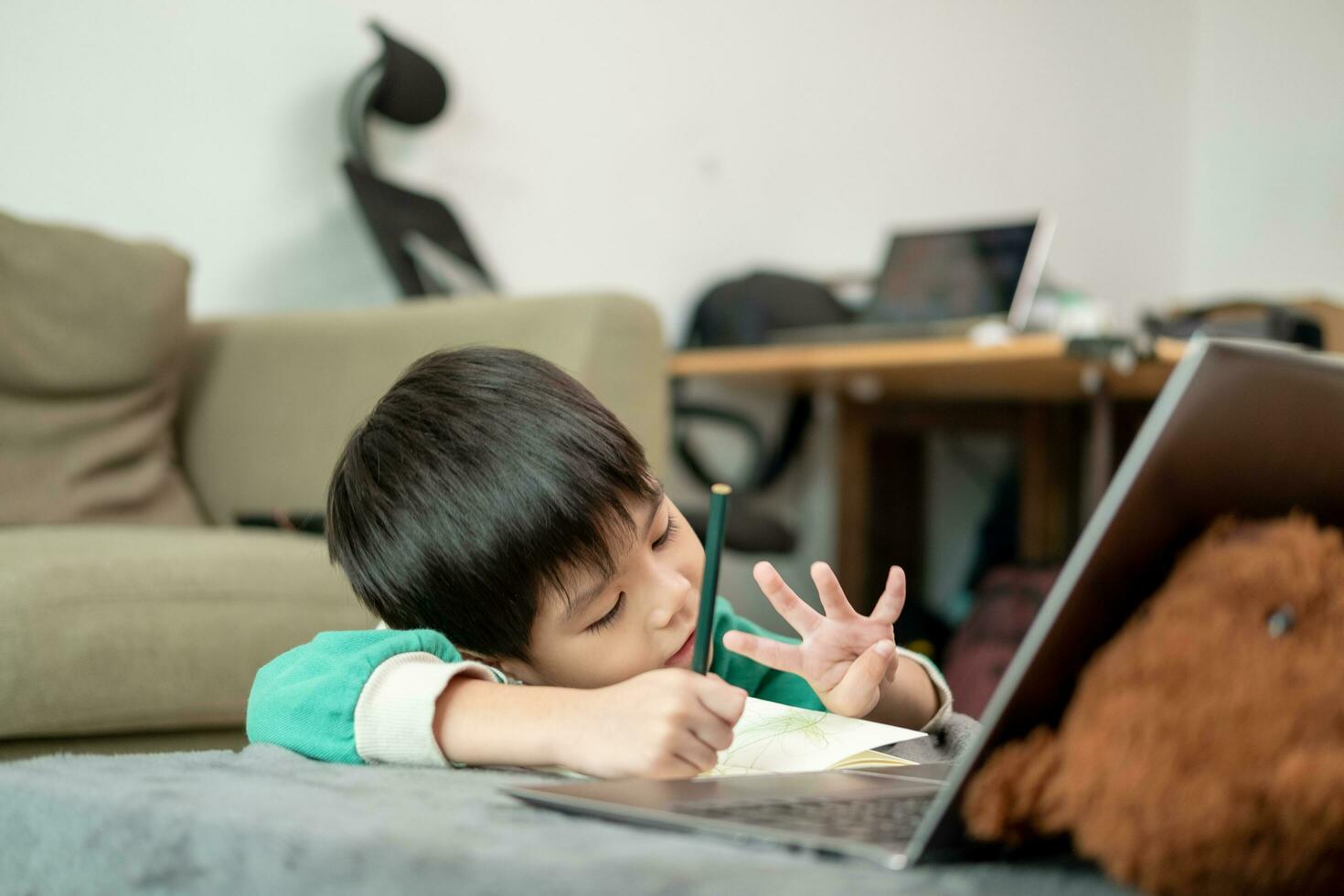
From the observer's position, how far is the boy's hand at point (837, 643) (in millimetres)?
694

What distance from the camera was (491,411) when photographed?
0.76m

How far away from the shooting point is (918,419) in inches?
116

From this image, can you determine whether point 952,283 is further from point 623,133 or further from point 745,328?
point 623,133

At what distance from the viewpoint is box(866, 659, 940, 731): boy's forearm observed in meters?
0.81

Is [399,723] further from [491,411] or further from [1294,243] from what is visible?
[1294,243]

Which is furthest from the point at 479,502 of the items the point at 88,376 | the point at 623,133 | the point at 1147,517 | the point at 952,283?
the point at 623,133

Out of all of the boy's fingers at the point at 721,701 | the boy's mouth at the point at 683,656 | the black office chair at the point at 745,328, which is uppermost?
the boy's fingers at the point at 721,701

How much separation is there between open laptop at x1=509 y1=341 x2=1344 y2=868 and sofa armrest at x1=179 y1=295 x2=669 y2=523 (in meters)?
0.77

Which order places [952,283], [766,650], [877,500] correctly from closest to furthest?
[766,650]
[952,283]
[877,500]

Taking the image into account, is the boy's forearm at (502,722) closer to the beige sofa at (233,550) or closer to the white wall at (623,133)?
the beige sofa at (233,550)

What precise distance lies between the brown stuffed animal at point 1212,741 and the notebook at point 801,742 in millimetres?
249

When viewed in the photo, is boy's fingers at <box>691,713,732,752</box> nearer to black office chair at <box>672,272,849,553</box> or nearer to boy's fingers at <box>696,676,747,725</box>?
boy's fingers at <box>696,676,747,725</box>

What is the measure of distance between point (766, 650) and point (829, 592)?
0.05 metres

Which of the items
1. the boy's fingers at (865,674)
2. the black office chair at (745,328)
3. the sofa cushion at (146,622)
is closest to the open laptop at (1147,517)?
the boy's fingers at (865,674)
